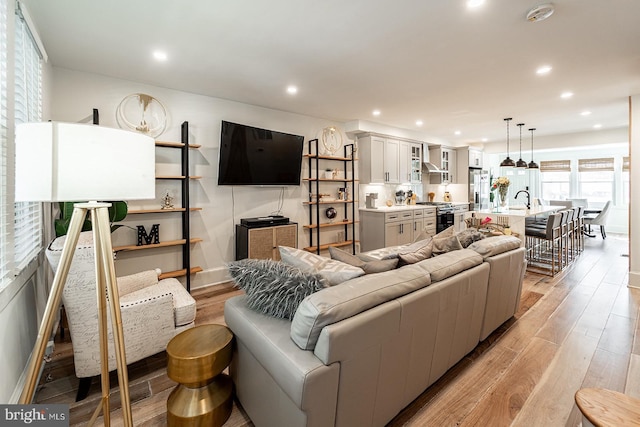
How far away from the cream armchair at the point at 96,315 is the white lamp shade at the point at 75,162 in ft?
2.66

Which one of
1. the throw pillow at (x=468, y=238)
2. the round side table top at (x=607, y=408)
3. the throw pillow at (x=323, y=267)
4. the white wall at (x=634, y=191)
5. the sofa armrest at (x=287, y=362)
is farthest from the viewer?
the white wall at (x=634, y=191)

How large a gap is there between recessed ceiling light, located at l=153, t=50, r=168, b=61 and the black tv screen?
1.01 m

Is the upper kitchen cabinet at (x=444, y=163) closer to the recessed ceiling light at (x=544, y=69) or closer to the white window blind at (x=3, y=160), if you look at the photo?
the recessed ceiling light at (x=544, y=69)

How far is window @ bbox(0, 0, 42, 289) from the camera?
1.55m

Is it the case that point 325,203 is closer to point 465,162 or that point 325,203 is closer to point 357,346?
point 357,346

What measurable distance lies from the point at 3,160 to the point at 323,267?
1.79 metres

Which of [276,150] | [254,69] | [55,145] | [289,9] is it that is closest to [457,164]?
[276,150]

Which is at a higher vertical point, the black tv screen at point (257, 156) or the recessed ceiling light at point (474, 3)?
the recessed ceiling light at point (474, 3)

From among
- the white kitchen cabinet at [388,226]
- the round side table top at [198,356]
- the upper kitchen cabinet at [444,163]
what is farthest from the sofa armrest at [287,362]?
the upper kitchen cabinet at [444,163]

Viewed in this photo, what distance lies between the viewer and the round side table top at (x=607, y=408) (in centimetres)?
99

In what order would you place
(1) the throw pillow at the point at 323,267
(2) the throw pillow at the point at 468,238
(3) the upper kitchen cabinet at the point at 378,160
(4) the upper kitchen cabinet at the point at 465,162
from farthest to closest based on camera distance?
(4) the upper kitchen cabinet at the point at 465,162, (3) the upper kitchen cabinet at the point at 378,160, (2) the throw pillow at the point at 468,238, (1) the throw pillow at the point at 323,267

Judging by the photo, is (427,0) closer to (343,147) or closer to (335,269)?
(335,269)

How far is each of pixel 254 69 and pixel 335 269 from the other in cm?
238

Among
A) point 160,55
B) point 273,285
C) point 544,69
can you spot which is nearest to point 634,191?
point 544,69
